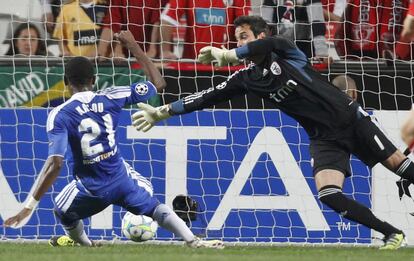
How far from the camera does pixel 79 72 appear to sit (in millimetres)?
9141

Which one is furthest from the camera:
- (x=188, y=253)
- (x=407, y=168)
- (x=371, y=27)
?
(x=371, y=27)

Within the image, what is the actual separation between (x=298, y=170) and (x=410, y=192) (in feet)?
3.65

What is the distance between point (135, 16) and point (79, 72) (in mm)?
3009

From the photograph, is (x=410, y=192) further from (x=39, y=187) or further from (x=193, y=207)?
(x=39, y=187)

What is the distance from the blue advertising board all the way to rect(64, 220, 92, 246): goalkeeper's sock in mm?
1337

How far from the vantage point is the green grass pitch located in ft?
26.1

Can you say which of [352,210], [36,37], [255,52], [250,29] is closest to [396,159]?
[352,210]

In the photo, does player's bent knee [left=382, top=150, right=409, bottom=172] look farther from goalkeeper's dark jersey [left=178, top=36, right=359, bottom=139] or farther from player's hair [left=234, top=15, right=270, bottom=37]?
player's hair [left=234, top=15, right=270, bottom=37]

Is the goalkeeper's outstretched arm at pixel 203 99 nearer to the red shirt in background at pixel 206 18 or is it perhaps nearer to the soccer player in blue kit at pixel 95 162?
the soccer player in blue kit at pixel 95 162

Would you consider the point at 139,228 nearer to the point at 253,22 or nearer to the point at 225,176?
the point at 225,176

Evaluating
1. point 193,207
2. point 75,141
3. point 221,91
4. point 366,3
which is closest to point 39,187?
point 75,141

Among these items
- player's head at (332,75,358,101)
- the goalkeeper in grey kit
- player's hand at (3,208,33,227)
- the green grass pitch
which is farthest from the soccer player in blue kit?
player's head at (332,75,358,101)

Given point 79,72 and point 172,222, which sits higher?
point 79,72

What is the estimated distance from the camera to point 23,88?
454 inches
